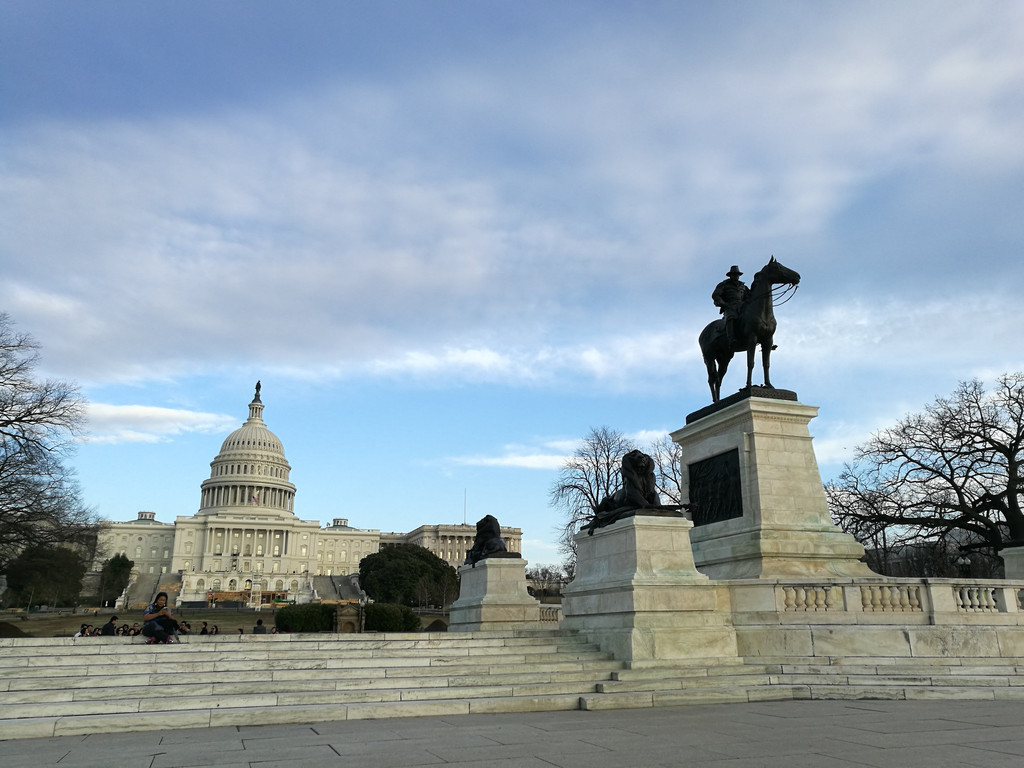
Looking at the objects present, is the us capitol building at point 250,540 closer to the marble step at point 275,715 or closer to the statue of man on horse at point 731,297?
the statue of man on horse at point 731,297

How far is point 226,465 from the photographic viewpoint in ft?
575

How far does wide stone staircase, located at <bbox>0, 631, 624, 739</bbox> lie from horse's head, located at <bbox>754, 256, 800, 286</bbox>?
382 inches

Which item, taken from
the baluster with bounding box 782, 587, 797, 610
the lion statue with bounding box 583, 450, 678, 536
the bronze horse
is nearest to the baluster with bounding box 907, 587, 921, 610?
the baluster with bounding box 782, 587, 797, 610

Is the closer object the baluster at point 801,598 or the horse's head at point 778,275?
the baluster at point 801,598

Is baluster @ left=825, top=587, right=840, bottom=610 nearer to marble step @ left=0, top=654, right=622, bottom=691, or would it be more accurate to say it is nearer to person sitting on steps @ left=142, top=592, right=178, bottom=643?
marble step @ left=0, top=654, right=622, bottom=691

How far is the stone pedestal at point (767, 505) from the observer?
54.2ft

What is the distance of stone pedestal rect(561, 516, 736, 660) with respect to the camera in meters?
14.1

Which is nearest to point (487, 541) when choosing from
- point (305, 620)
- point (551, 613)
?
point (551, 613)

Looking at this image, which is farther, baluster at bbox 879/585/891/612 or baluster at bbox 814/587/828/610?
baluster at bbox 814/587/828/610

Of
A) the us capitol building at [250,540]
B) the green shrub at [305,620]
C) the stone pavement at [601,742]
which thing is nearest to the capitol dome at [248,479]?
the us capitol building at [250,540]

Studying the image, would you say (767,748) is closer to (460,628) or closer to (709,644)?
(709,644)

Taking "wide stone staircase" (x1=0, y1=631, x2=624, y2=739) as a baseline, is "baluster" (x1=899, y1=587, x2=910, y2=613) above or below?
above

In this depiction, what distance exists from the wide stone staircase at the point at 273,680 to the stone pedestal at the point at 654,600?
579 millimetres

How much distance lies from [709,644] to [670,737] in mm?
6376
